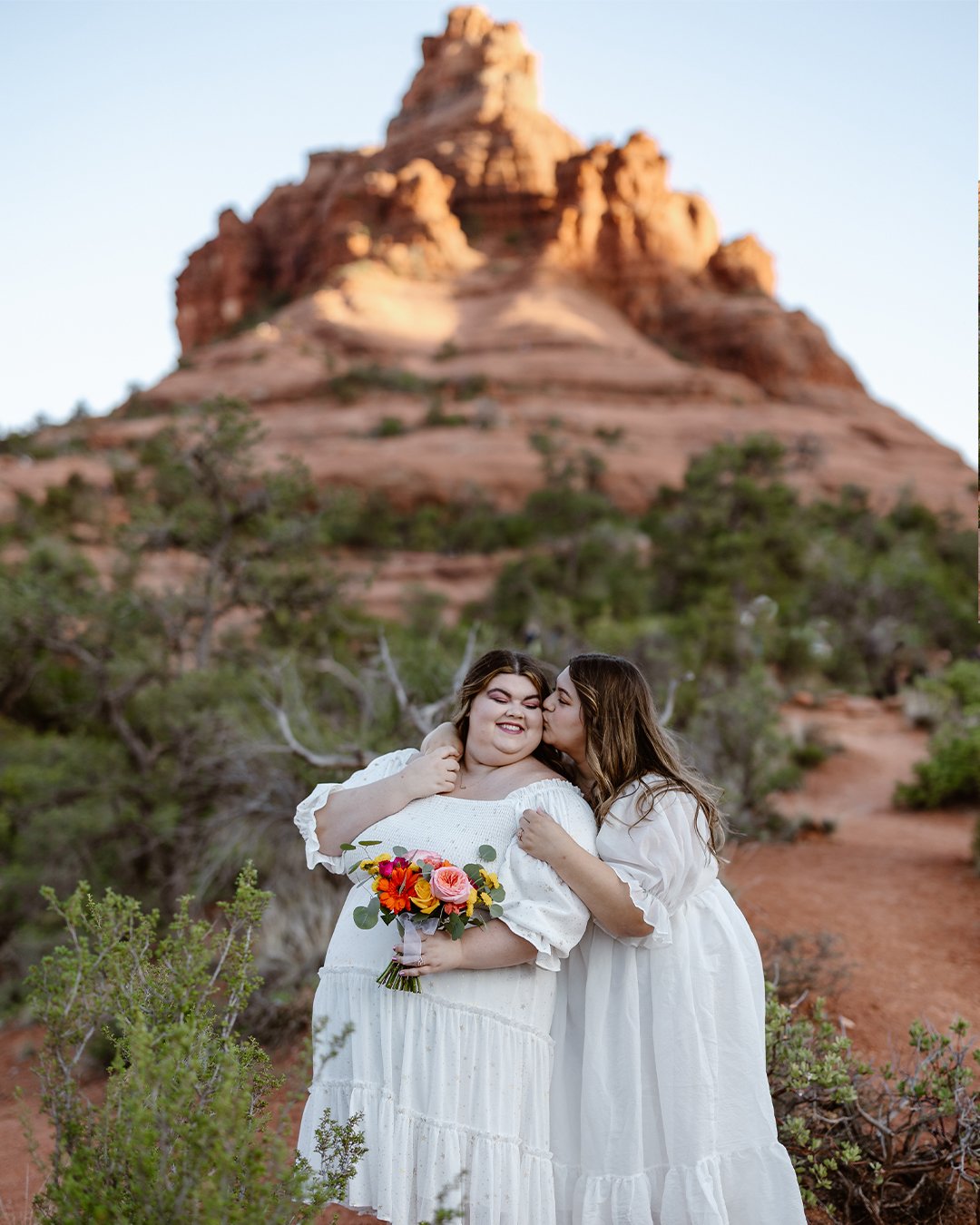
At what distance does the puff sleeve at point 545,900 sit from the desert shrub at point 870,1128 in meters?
1.11

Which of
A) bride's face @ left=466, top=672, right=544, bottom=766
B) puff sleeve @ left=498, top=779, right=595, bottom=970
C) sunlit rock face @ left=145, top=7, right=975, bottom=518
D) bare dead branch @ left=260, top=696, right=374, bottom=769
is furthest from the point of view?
sunlit rock face @ left=145, top=7, right=975, bottom=518

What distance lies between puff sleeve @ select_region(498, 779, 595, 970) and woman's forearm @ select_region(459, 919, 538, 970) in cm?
3

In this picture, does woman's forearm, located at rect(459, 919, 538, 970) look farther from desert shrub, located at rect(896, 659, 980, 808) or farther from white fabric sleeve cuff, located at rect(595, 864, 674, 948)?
desert shrub, located at rect(896, 659, 980, 808)

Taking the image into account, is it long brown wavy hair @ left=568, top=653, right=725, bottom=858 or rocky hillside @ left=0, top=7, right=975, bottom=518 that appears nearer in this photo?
Answer: long brown wavy hair @ left=568, top=653, right=725, bottom=858

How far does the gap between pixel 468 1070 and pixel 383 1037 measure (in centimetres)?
25

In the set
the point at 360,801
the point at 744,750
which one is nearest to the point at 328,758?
the point at 360,801

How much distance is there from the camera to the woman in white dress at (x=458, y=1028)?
238cm

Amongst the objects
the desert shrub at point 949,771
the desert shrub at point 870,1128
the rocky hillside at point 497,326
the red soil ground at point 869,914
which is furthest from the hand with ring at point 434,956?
the rocky hillside at point 497,326

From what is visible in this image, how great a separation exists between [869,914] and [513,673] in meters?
4.59

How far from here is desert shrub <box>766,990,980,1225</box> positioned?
2.95 m

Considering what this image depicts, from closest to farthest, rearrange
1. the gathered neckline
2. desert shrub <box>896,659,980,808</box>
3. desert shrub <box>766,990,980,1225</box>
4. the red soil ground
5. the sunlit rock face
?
the gathered neckline < desert shrub <box>766,990,980,1225</box> < the red soil ground < desert shrub <box>896,659,980,808</box> < the sunlit rock face

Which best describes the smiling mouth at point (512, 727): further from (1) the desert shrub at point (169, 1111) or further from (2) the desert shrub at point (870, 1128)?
(2) the desert shrub at point (870, 1128)

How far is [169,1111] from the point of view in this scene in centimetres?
172

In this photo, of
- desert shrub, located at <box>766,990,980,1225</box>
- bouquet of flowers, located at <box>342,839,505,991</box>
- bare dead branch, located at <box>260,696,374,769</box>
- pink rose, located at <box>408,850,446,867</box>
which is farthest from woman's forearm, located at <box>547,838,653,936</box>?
bare dead branch, located at <box>260,696,374,769</box>
